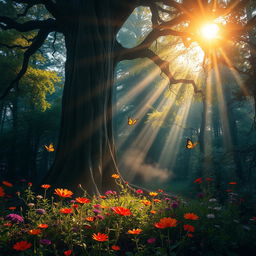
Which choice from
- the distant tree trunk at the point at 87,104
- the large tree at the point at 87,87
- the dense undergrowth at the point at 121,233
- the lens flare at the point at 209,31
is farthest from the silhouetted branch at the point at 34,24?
Result: the dense undergrowth at the point at 121,233

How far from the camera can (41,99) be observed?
40.0 feet

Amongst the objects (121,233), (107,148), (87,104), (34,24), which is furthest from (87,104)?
(121,233)

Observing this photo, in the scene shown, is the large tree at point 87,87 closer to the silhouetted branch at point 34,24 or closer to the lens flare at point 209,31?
the silhouetted branch at point 34,24

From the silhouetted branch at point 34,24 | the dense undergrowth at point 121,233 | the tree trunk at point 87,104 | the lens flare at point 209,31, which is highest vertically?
the lens flare at point 209,31

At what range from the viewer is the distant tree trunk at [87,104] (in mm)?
5121

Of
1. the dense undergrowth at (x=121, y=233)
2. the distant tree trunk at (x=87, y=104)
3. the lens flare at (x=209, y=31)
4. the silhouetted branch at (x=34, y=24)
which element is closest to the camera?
the dense undergrowth at (x=121, y=233)

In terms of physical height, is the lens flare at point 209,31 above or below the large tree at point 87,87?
above

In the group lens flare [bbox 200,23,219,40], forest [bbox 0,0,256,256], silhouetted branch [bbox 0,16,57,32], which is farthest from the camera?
lens flare [bbox 200,23,219,40]

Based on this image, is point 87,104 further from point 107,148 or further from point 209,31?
point 209,31

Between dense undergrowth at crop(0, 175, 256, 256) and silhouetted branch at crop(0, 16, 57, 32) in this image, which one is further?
silhouetted branch at crop(0, 16, 57, 32)

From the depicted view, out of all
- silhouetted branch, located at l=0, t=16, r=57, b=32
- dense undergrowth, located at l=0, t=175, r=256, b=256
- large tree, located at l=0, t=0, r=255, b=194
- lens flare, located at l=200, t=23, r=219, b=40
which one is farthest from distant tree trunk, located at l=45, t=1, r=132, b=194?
lens flare, located at l=200, t=23, r=219, b=40

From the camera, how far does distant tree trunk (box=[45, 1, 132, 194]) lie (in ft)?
16.8

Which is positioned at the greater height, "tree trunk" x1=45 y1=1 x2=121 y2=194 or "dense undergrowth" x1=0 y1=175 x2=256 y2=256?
"tree trunk" x1=45 y1=1 x2=121 y2=194

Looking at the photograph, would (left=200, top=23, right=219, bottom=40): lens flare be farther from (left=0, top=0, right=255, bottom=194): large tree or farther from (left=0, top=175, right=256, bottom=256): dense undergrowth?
(left=0, top=175, right=256, bottom=256): dense undergrowth
